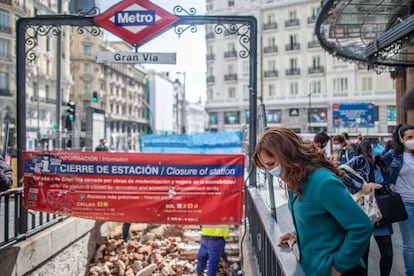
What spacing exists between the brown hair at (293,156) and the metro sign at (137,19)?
3361 mm

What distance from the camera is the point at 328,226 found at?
6.79 feet

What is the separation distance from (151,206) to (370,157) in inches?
110

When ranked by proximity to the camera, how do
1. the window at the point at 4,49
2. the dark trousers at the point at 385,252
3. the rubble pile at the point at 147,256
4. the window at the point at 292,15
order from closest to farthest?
1. the dark trousers at the point at 385,252
2. the rubble pile at the point at 147,256
3. the window at the point at 4,49
4. the window at the point at 292,15

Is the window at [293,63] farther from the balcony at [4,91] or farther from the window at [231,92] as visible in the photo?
the balcony at [4,91]

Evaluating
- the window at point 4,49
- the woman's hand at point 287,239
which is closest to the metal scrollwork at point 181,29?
the woman's hand at point 287,239

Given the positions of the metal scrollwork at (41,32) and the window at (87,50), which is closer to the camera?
the metal scrollwork at (41,32)

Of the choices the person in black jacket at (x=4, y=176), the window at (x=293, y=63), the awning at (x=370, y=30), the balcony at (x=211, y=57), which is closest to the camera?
the person in black jacket at (x=4, y=176)

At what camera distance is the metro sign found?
5.09 meters

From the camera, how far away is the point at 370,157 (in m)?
3.98

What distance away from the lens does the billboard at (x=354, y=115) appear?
28.0m

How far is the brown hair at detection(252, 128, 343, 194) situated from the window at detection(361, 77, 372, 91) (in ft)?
149

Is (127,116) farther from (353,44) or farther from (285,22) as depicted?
(353,44)

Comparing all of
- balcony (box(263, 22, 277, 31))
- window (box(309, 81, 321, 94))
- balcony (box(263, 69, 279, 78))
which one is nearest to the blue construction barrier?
window (box(309, 81, 321, 94))

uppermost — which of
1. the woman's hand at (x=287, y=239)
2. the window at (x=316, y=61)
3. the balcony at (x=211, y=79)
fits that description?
the window at (x=316, y=61)
